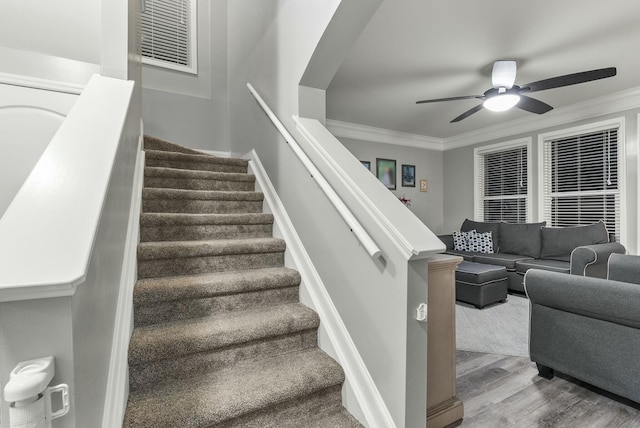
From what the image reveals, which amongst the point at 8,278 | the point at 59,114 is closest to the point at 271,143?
the point at 59,114

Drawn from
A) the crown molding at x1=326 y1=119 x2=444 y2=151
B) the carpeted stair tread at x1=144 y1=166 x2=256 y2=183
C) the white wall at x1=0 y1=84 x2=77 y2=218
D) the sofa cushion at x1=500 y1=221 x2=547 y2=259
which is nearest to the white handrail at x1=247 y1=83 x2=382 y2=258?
the carpeted stair tread at x1=144 y1=166 x2=256 y2=183

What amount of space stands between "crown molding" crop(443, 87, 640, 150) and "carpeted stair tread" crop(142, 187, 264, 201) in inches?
182

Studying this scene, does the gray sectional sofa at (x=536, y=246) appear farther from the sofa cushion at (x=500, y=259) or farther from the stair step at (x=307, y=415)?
the stair step at (x=307, y=415)

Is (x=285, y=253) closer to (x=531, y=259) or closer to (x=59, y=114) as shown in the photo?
(x=59, y=114)

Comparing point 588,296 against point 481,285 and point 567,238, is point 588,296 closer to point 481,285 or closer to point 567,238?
point 481,285

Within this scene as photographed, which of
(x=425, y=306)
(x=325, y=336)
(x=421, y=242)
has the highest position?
(x=421, y=242)

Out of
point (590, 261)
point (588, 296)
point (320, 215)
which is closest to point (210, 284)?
point (320, 215)

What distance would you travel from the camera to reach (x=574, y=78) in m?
2.59

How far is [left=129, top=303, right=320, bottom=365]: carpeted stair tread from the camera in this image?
135 cm

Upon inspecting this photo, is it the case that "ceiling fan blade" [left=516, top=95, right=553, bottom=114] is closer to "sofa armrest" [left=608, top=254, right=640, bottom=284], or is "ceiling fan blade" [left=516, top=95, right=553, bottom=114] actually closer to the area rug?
"sofa armrest" [left=608, top=254, right=640, bottom=284]

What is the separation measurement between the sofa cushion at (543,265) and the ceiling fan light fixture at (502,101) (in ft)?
6.69

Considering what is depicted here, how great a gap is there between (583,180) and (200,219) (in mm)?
5191

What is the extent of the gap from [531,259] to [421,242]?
13.2 ft

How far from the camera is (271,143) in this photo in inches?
103
